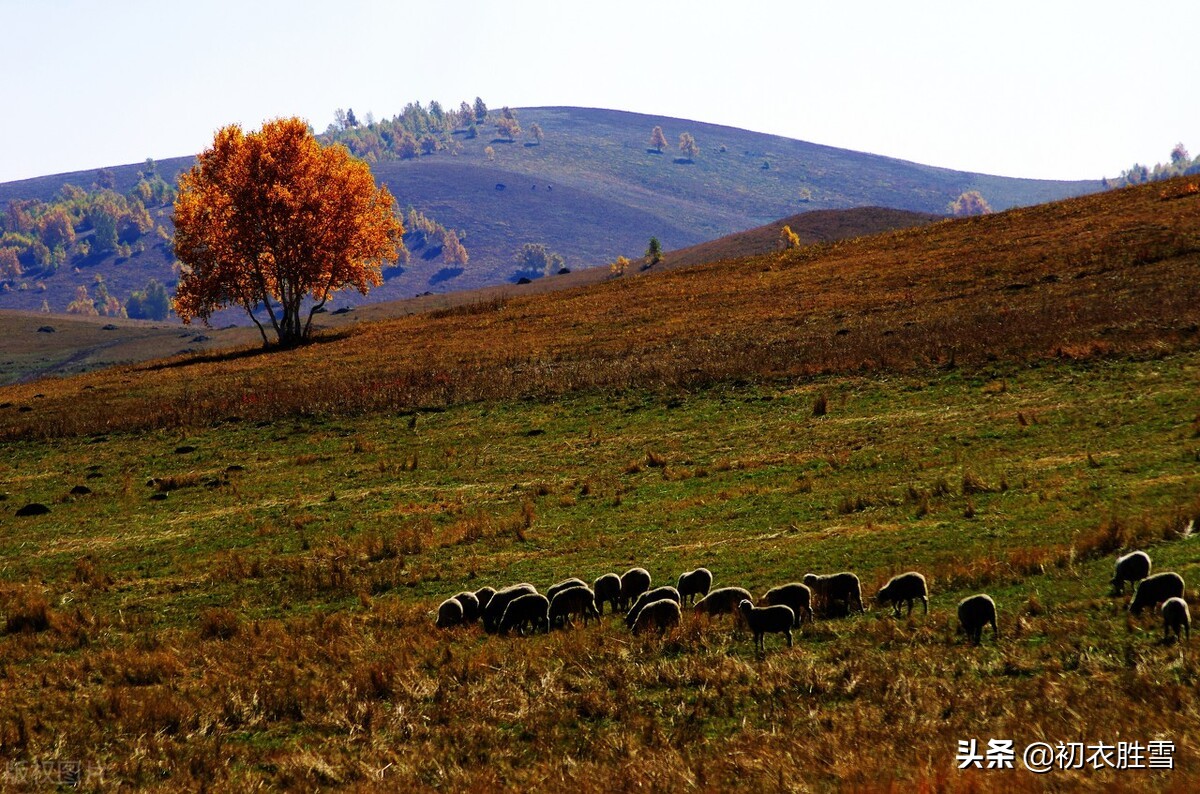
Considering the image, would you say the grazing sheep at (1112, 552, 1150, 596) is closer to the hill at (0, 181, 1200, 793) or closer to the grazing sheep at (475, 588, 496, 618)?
the hill at (0, 181, 1200, 793)

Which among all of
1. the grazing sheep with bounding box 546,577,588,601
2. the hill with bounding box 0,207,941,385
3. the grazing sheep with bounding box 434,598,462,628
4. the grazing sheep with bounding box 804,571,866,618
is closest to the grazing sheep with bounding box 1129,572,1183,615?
the grazing sheep with bounding box 804,571,866,618

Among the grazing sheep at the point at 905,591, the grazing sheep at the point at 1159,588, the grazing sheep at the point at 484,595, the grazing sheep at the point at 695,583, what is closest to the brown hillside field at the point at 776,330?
the grazing sheep at the point at 695,583

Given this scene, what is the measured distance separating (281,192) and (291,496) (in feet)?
155

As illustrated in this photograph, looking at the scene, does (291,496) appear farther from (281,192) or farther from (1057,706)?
(281,192)

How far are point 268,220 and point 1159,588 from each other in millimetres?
70074

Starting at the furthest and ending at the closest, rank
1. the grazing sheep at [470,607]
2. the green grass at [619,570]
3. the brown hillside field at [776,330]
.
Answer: the brown hillside field at [776,330] < the grazing sheep at [470,607] < the green grass at [619,570]

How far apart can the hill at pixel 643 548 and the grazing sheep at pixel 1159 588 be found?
45cm

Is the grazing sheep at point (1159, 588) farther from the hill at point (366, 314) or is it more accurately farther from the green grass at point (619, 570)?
the hill at point (366, 314)

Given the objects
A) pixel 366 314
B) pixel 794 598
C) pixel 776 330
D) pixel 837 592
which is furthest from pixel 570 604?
pixel 366 314

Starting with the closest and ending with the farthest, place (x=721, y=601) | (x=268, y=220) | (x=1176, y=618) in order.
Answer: (x=1176, y=618)
(x=721, y=601)
(x=268, y=220)

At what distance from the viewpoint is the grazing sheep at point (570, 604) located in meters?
15.7

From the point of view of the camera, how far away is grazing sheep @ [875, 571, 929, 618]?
13.8 meters

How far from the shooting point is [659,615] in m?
14.4

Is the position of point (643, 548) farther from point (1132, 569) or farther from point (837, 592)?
point (1132, 569)
